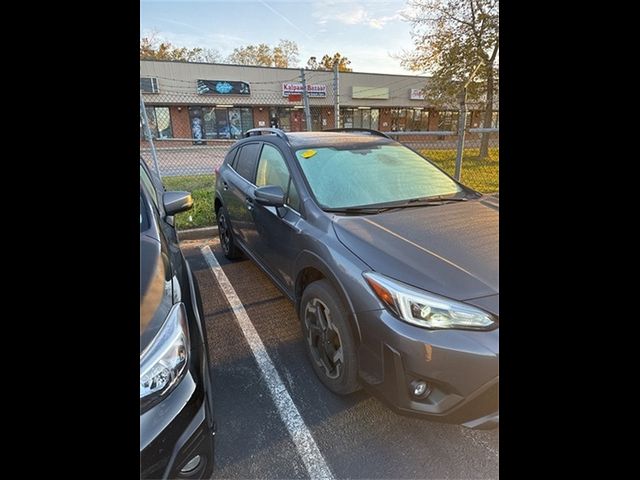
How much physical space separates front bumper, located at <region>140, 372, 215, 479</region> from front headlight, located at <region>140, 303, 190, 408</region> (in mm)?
37

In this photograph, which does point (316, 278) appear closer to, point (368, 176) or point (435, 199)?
point (368, 176)

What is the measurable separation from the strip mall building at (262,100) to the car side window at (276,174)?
1929 cm

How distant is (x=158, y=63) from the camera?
22656 millimetres

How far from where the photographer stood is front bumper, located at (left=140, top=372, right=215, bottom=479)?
116 centimetres

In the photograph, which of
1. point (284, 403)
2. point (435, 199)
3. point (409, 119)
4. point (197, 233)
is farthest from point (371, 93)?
point (284, 403)

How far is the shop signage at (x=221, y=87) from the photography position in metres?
24.1

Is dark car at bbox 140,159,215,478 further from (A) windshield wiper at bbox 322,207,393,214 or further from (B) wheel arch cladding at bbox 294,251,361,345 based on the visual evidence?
(A) windshield wiper at bbox 322,207,393,214

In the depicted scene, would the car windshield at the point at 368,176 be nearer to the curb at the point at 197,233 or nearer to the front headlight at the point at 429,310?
the front headlight at the point at 429,310

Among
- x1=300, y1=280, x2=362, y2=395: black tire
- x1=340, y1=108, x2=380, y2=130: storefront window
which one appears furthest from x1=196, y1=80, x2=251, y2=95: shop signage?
x1=300, y1=280, x2=362, y2=395: black tire

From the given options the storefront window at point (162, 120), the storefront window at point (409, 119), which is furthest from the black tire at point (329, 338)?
the storefront window at point (409, 119)

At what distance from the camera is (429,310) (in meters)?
1.62

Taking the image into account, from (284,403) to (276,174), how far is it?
1.85 m
